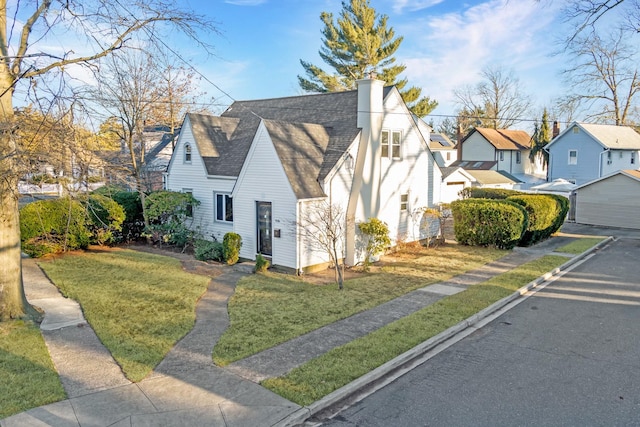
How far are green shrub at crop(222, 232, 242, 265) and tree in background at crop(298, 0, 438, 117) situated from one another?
27.7 m

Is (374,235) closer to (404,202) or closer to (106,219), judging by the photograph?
(404,202)

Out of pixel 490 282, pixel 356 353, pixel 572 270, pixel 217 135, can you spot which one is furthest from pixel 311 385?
pixel 217 135

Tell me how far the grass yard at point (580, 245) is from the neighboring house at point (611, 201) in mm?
6660

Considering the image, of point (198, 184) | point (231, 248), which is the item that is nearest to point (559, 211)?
point (231, 248)

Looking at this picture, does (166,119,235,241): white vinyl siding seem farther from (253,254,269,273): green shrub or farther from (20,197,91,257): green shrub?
(20,197,91,257): green shrub

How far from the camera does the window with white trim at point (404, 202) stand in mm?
19312

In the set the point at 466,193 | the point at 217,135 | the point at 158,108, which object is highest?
the point at 158,108

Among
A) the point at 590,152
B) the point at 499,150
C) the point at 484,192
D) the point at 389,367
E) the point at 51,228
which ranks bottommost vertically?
the point at 389,367

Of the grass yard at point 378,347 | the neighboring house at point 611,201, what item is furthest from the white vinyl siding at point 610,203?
the grass yard at point 378,347

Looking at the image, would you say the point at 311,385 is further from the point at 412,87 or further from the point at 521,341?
the point at 412,87

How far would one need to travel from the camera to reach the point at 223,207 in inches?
734

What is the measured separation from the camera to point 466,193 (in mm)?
33125

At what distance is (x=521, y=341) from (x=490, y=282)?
15.8 feet

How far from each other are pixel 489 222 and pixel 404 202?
3974 millimetres
